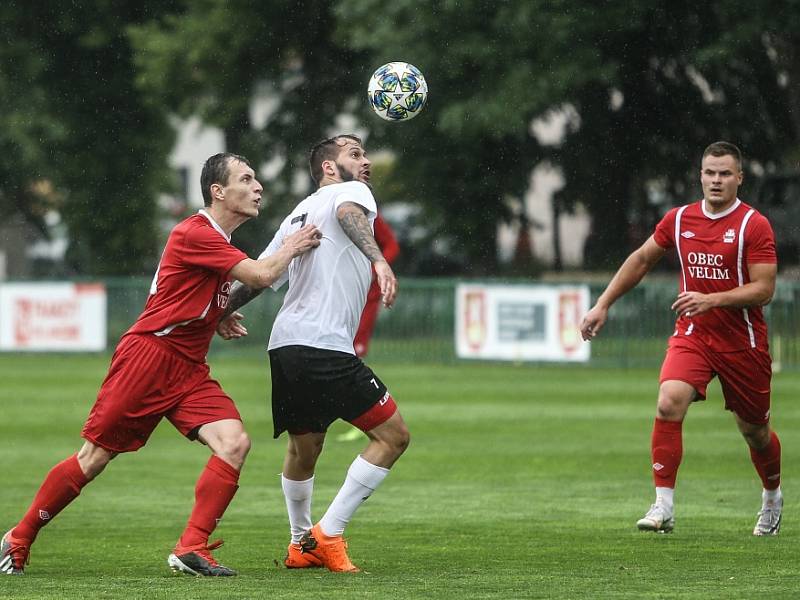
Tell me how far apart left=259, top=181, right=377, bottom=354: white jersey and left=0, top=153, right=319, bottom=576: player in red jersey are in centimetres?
26

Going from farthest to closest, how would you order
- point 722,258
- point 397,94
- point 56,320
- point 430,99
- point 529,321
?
point 430,99 → point 56,320 → point 529,321 → point 397,94 → point 722,258

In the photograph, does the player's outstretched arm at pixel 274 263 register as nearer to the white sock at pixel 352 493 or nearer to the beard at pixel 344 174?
the beard at pixel 344 174

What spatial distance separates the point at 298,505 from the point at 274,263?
4.54 ft

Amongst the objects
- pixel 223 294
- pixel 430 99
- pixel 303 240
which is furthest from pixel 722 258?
pixel 430 99

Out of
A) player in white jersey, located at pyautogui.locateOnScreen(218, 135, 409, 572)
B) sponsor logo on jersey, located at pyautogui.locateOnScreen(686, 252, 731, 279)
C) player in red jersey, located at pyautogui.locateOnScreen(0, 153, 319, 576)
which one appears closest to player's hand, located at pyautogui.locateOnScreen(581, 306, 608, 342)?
sponsor logo on jersey, located at pyautogui.locateOnScreen(686, 252, 731, 279)

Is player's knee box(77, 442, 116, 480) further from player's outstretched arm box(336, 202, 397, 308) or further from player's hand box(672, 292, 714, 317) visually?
player's hand box(672, 292, 714, 317)

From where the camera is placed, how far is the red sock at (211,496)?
7855mm

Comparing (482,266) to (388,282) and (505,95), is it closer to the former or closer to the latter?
(505,95)

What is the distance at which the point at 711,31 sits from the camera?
106ft

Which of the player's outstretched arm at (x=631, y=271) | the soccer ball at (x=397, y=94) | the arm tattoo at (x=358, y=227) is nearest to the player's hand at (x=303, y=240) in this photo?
the arm tattoo at (x=358, y=227)

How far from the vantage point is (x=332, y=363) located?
8.16 meters

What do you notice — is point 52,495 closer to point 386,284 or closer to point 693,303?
point 386,284

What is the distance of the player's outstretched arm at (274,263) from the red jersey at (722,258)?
8.59 feet

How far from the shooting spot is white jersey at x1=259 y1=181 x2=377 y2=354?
8195 mm
